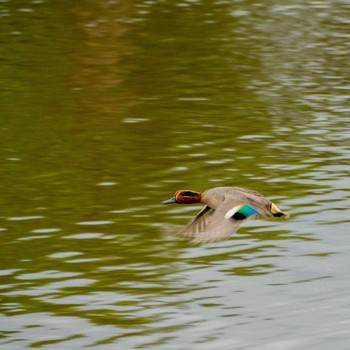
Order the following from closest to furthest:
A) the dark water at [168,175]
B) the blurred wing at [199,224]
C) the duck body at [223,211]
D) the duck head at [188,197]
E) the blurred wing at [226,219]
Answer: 1. the blurred wing at [226,219]
2. the duck body at [223,211]
3. the blurred wing at [199,224]
4. the duck head at [188,197]
5. the dark water at [168,175]

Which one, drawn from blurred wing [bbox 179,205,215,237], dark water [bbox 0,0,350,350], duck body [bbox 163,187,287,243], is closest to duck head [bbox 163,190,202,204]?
duck body [bbox 163,187,287,243]

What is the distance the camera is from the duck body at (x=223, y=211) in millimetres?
10406

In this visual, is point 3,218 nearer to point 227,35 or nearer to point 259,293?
point 259,293

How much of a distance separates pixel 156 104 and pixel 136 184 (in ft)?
16.1

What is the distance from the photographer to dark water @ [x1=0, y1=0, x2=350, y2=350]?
11711 millimetres

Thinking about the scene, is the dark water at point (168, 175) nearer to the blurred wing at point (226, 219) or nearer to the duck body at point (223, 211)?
the duck body at point (223, 211)

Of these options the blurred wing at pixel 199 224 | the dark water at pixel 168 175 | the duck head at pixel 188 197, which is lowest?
the dark water at pixel 168 175

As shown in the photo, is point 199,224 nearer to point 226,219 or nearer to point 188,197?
point 188,197

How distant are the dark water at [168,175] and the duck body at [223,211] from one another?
1.01 metres

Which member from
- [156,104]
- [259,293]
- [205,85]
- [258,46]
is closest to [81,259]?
[259,293]

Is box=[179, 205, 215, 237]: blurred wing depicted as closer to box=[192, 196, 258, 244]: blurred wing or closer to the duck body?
the duck body

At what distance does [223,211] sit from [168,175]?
578 centimetres

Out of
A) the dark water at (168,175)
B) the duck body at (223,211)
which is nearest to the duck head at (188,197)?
the duck body at (223,211)

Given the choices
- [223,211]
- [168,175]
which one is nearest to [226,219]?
→ [223,211]
